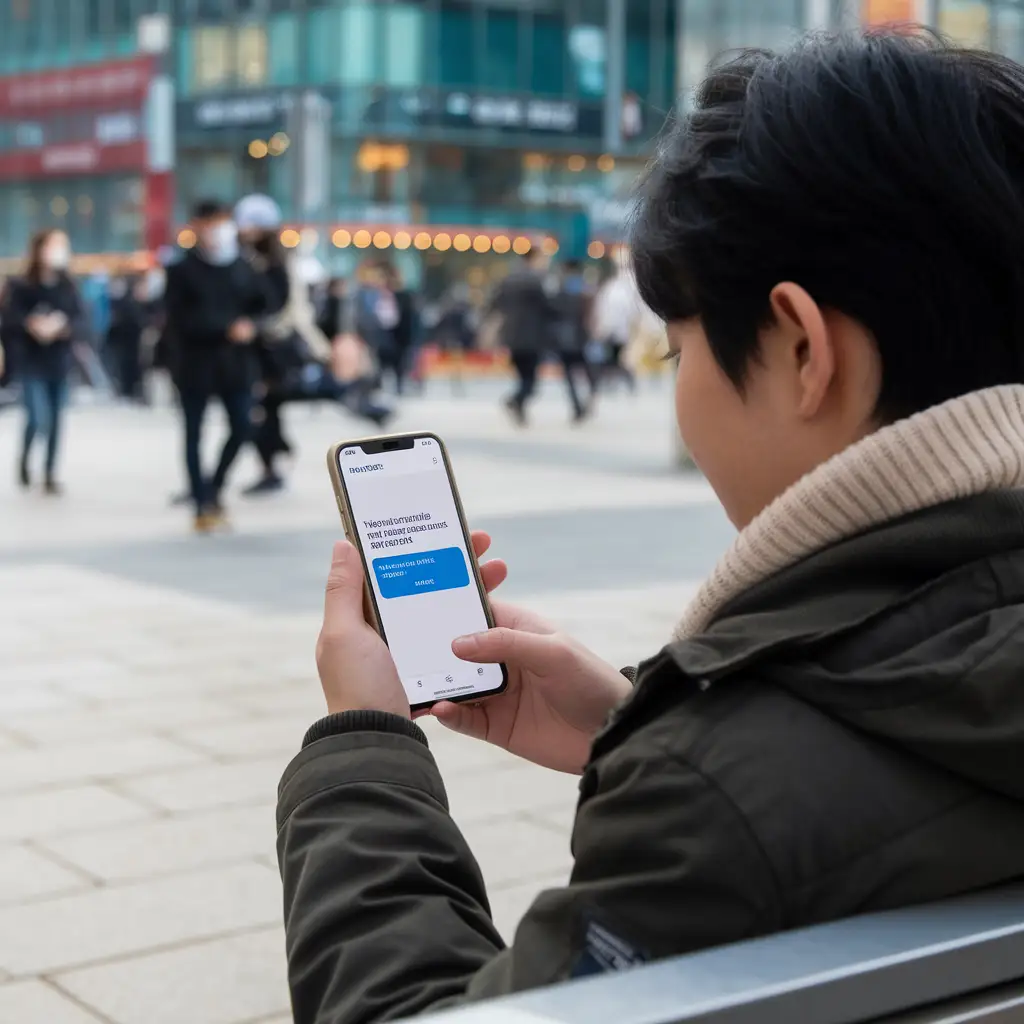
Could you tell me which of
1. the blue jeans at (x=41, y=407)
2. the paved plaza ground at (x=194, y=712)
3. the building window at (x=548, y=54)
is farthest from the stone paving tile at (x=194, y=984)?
the building window at (x=548, y=54)

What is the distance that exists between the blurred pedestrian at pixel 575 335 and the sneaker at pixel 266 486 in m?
8.18

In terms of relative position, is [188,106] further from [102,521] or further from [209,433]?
[102,521]

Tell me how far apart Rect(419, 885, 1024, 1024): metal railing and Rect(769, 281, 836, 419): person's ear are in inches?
14.6

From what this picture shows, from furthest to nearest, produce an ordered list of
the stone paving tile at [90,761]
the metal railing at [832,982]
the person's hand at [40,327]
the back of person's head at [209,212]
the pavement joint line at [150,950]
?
1. the person's hand at [40,327]
2. the back of person's head at [209,212]
3. the stone paving tile at [90,761]
4. the pavement joint line at [150,950]
5. the metal railing at [832,982]

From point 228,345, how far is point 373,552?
9590 millimetres

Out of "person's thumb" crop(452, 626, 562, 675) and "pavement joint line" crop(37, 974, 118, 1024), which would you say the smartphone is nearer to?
"person's thumb" crop(452, 626, 562, 675)

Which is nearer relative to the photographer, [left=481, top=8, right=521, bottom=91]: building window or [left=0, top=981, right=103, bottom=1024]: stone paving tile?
[left=0, top=981, right=103, bottom=1024]: stone paving tile

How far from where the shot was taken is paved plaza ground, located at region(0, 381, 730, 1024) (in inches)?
147

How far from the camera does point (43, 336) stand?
13.3 metres

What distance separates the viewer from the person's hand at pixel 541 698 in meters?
1.76

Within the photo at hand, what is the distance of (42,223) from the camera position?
51.7 metres

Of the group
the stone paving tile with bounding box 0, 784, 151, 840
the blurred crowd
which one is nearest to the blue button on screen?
the stone paving tile with bounding box 0, 784, 151, 840

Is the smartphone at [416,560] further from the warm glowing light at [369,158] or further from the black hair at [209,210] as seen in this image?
the warm glowing light at [369,158]

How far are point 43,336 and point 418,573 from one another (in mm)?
11945
